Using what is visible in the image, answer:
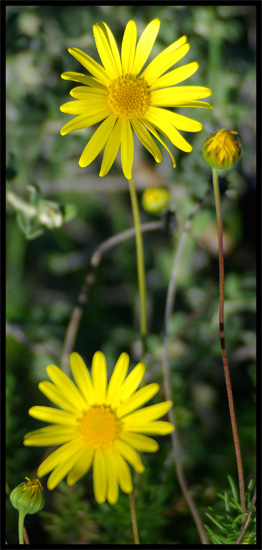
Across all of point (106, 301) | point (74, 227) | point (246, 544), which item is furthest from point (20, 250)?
point (246, 544)

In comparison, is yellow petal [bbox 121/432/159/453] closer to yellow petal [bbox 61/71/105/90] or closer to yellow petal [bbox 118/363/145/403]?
yellow petal [bbox 118/363/145/403]

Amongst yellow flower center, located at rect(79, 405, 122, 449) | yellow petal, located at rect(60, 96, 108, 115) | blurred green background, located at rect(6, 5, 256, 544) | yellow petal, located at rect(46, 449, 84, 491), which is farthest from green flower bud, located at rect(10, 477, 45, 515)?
yellow petal, located at rect(60, 96, 108, 115)

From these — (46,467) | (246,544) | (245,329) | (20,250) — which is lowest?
(246,544)

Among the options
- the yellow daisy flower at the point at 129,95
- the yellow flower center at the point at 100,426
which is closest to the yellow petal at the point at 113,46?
the yellow daisy flower at the point at 129,95

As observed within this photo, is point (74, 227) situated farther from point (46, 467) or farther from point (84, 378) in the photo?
point (46, 467)

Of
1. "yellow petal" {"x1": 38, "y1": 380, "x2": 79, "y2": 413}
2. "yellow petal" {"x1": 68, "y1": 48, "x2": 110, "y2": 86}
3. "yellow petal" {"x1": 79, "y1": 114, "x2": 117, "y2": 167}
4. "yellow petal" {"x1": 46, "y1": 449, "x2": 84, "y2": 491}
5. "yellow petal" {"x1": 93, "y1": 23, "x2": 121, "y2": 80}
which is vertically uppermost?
"yellow petal" {"x1": 93, "y1": 23, "x2": 121, "y2": 80}
